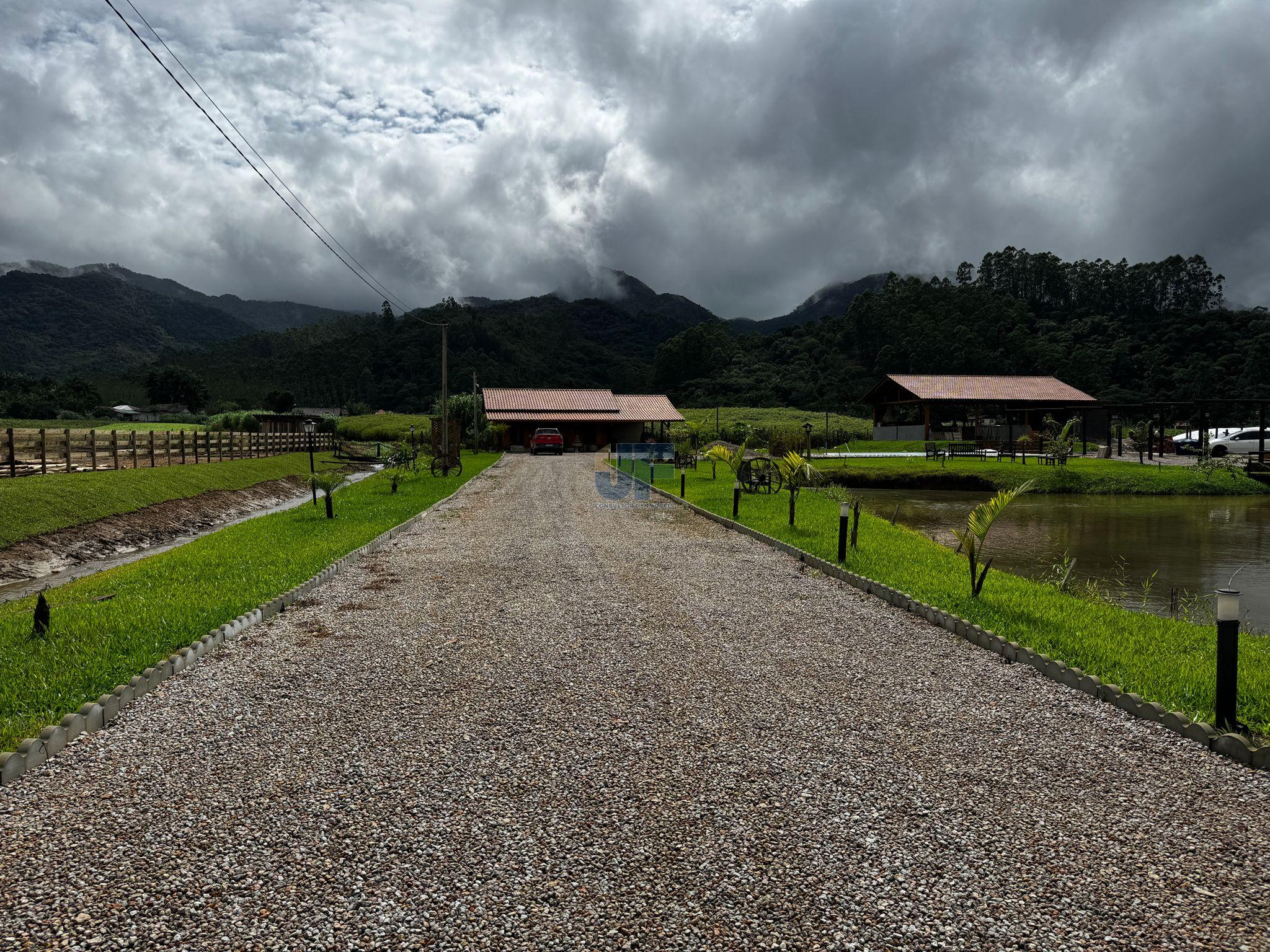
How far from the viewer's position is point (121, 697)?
5.66 meters

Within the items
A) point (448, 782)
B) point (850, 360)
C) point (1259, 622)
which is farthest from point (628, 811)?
point (850, 360)

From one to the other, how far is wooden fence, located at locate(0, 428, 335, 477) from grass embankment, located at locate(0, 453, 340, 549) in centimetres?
77

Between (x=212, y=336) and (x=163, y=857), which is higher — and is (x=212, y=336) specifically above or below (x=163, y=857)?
above

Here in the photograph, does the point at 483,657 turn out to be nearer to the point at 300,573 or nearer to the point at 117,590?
the point at 300,573

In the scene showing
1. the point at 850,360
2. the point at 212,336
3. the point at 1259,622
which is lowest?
the point at 1259,622

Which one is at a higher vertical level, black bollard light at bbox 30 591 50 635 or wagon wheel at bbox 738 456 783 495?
wagon wheel at bbox 738 456 783 495

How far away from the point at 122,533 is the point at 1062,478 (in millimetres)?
29194

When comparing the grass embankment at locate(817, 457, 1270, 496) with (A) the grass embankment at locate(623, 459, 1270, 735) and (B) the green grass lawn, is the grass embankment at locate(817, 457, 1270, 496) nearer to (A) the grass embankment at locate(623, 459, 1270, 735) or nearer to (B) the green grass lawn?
(A) the grass embankment at locate(623, 459, 1270, 735)

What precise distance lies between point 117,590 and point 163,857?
7536 millimetres

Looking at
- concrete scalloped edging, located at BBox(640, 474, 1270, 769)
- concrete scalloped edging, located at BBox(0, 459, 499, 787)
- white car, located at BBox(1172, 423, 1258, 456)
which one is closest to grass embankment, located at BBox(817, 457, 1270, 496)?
white car, located at BBox(1172, 423, 1258, 456)

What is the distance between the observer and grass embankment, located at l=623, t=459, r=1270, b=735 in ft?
19.1

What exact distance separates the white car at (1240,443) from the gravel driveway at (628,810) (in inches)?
1566

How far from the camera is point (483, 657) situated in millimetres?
6871

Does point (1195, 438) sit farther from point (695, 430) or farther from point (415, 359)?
point (415, 359)
